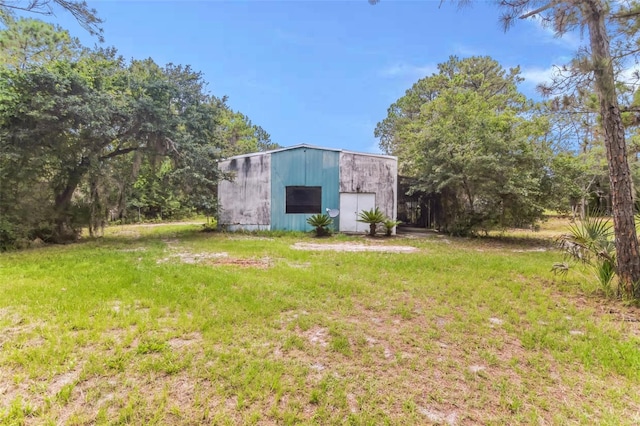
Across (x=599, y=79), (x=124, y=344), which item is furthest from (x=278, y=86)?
(x=124, y=344)

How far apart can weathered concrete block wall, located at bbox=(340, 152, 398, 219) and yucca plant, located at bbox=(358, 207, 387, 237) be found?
57 cm

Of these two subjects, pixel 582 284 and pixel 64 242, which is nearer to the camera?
pixel 582 284

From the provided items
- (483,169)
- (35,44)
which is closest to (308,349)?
(483,169)

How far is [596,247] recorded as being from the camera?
4.69 metres

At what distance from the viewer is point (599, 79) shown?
13.2 ft

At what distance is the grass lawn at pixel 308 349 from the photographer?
6.81 ft

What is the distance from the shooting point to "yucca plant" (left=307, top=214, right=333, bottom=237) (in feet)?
36.6

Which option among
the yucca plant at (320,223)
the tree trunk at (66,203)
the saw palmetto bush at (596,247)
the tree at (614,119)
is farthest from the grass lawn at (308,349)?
the yucca plant at (320,223)

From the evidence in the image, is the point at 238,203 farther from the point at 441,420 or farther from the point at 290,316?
the point at 441,420

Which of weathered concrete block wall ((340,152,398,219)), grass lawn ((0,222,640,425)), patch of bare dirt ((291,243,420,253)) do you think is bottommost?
grass lawn ((0,222,640,425))

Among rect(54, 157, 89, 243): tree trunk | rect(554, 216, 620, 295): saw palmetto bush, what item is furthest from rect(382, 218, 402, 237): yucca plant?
rect(54, 157, 89, 243): tree trunk

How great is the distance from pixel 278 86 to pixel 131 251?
16.6 m

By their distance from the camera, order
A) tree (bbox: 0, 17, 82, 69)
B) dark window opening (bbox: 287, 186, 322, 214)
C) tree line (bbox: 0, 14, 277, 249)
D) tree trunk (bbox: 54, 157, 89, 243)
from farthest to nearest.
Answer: dark window opening (bbox: 287, 186, 322, 214)
tree trunk (bbox: 54, 157, 89, 243)
tree (bbox: 0, 17, 82, 69)
tree line (bbox: 0, 14, 277, 249)

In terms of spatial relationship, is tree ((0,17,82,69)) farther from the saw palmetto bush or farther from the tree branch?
the saw palmetto bush
